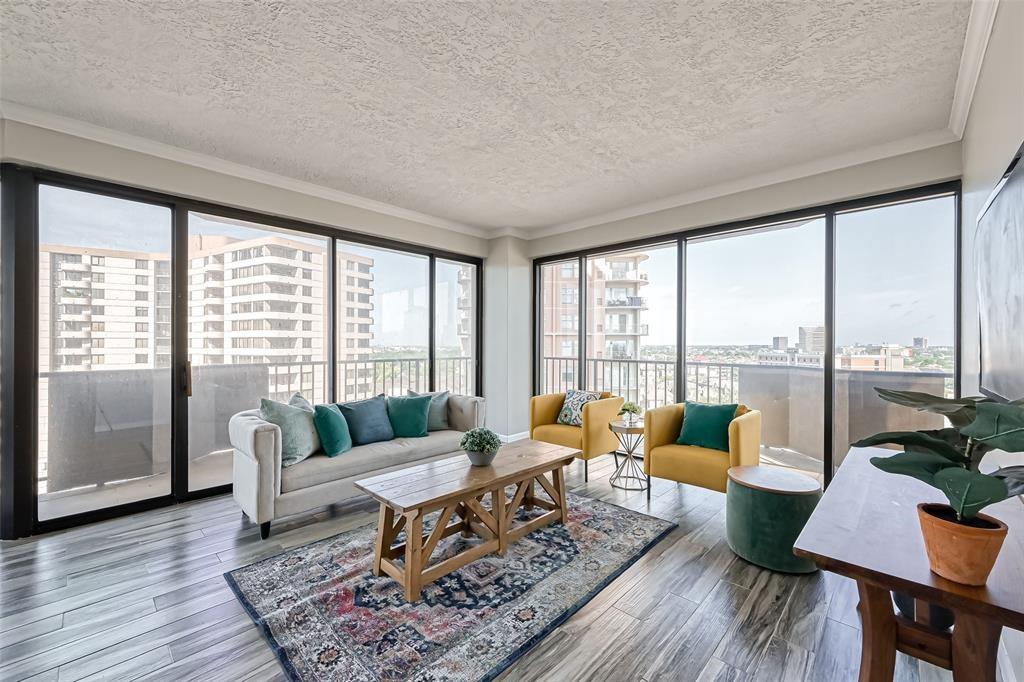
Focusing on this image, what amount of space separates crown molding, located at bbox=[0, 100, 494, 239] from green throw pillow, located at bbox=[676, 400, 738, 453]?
11.5ft

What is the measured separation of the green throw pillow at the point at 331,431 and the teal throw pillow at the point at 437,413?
2.77 ft

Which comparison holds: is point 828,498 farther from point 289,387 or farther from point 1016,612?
point 289,387

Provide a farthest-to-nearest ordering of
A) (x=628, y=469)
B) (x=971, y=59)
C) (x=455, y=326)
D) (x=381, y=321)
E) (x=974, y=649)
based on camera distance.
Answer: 1. (x=455, y=326)
2. (x=381, y=321)
3. (x=628, y=469)
4. (x=971, y=59)
5. (x=974, y=649)

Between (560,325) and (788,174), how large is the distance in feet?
9.47

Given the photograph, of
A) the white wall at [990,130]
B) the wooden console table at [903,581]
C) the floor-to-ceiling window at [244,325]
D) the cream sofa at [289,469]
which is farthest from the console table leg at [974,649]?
the floor-to-ceiling window at [244,325]

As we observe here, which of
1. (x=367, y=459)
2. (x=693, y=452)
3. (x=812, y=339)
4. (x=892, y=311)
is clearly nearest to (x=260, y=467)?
(x=367, y=459)

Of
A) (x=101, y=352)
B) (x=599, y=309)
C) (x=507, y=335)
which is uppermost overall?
(x=599, y=309)

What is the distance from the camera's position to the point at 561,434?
406 centimetres

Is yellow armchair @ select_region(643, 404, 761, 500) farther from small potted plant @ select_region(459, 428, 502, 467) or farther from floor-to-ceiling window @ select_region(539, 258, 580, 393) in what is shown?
floor-to-ceiling window @ select_region(539, 258, 580, 393)

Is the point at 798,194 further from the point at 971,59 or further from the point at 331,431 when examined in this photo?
the point at 331,431

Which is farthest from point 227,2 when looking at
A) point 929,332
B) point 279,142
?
point 929,332

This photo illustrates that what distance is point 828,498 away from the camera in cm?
150

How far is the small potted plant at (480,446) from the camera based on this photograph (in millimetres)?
2704

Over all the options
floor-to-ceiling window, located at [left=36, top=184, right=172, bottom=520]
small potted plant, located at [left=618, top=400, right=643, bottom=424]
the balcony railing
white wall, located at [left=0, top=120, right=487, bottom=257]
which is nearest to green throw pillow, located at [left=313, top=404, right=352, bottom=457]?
the balcony railing
